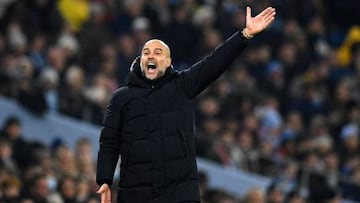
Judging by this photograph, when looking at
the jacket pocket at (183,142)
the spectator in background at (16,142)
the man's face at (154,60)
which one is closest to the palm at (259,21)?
the man's face at (154,60)

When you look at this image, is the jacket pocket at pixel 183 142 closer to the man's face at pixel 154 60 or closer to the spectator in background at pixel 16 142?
the man's face at pixel 154 60

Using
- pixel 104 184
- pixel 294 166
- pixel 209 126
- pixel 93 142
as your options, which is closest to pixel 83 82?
pixel 93 142

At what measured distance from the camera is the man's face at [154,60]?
9539 millimetres

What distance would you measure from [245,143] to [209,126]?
22.0 inches

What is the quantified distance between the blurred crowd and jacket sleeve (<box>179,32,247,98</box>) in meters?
4.59

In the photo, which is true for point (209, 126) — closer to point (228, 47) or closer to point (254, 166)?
point (254, 166)

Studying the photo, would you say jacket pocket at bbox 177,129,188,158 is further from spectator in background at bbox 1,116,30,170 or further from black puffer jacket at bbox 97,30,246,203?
spectator in background at bbox 1,116,30,170

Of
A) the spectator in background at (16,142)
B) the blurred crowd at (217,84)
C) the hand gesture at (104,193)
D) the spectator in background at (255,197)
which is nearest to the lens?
the hand gesture at (104,193)

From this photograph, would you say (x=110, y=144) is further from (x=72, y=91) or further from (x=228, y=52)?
(x=72, y=91)

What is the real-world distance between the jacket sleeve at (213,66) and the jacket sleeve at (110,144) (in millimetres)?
536

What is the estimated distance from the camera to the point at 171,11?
21.5m

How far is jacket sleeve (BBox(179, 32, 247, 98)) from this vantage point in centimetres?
952

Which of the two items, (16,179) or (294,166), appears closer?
(16,179)

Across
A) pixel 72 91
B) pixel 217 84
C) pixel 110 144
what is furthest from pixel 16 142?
pixel 110 144
